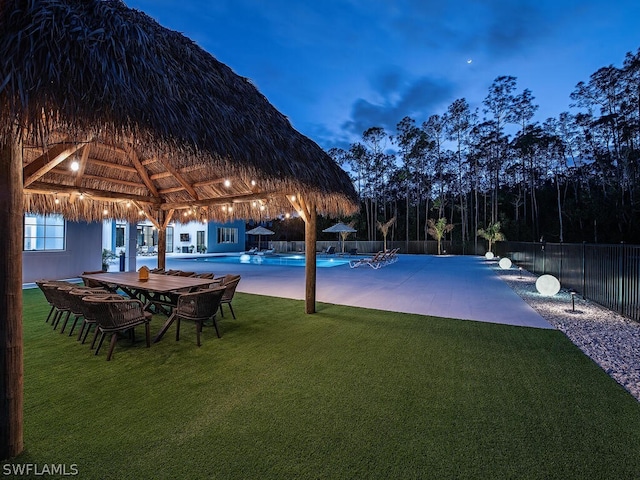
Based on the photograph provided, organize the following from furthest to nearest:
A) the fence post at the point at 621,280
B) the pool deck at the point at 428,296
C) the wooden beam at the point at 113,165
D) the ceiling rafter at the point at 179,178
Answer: the ceiling rafter at the point at 179,178, the wooden beam at the point at 113,165, the pool deck at the point at 428,296, the fence post at the point at 621,280

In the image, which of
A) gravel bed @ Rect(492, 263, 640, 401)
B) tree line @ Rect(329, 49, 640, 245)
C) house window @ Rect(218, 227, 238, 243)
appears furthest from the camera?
house window @ Rect(218, 227, 238, 243)

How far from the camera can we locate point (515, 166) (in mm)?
30281

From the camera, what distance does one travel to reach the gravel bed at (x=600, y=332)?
10.7 ft

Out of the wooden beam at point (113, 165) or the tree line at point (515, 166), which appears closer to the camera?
the wooden beam at point (113, 165)

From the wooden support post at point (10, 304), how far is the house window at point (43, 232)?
31.0 ft

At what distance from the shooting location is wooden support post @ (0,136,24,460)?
1.86 metres

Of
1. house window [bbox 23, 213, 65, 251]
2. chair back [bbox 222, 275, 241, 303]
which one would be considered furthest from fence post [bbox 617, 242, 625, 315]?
house window [bbox 23, 213, 65, 251]

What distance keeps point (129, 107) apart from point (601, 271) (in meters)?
8.48

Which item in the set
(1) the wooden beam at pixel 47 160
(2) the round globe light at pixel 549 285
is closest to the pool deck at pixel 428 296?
(2) the round globe light at pixel 549 285

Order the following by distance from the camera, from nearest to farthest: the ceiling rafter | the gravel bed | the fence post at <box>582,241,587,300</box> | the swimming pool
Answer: the gravel bed
the ceiling rafter
the fence post at <box>582,241,587,300</box>
the swimming pool

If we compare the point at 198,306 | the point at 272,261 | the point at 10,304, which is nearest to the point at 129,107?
the point at 10,304

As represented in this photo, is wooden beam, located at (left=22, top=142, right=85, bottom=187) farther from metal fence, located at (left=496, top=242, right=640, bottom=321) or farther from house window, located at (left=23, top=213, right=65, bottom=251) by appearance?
metal fence, located at (left=496, top=242, right=640, bottom=321)

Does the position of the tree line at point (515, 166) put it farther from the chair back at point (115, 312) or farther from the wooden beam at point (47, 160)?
the wooden beam at point (47, 160)

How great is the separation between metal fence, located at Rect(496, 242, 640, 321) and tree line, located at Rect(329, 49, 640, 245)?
17780mm
